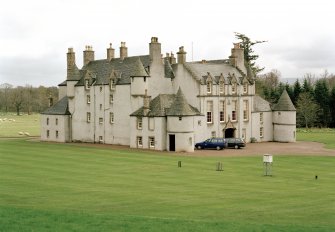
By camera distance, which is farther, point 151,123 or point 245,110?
point 245,110

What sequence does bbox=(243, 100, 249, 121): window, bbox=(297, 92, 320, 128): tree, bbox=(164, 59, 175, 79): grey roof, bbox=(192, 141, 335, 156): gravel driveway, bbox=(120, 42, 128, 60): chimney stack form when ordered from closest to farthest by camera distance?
bbox=(192, 141, 335, 156): gravel driveway → bbox=(164, 59, 175, 79): grey roof → bbox=(243, 100, 249, 121): window → bbox=(120, 42, 128, 60): chimney stack → bbox=(297, 92, 320, 128): tree

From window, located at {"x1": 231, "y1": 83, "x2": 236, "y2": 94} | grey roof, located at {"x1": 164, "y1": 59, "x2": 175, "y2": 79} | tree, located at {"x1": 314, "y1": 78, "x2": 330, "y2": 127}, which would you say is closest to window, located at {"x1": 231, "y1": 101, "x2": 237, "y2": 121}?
window, located at {"x1": 231, "y1": 83, "x2": 236, "y2": 94}

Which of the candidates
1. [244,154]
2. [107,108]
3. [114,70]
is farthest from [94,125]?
[244,154]

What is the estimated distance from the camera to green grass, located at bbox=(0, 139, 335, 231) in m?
21.8

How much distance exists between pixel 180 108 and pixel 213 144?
A: 6.11m

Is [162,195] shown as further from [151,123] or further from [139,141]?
[139,141]

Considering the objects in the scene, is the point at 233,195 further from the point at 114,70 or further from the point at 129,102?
the point at 114,70

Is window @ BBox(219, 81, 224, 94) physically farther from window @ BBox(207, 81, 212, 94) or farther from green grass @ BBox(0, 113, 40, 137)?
green grass @ BBox(0, 113, 40, 137)

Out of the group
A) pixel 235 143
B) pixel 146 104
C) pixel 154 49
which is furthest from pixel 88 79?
pixel 235 143

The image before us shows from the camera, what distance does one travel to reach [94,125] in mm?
77000

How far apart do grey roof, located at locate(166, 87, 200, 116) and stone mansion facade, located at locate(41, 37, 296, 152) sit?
12 cm

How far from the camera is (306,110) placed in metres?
106

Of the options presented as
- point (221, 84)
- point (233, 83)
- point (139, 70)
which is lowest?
point (221, 84)

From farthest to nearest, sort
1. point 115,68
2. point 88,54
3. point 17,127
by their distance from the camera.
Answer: point 17,127 < point 88,54 < point 115,68
